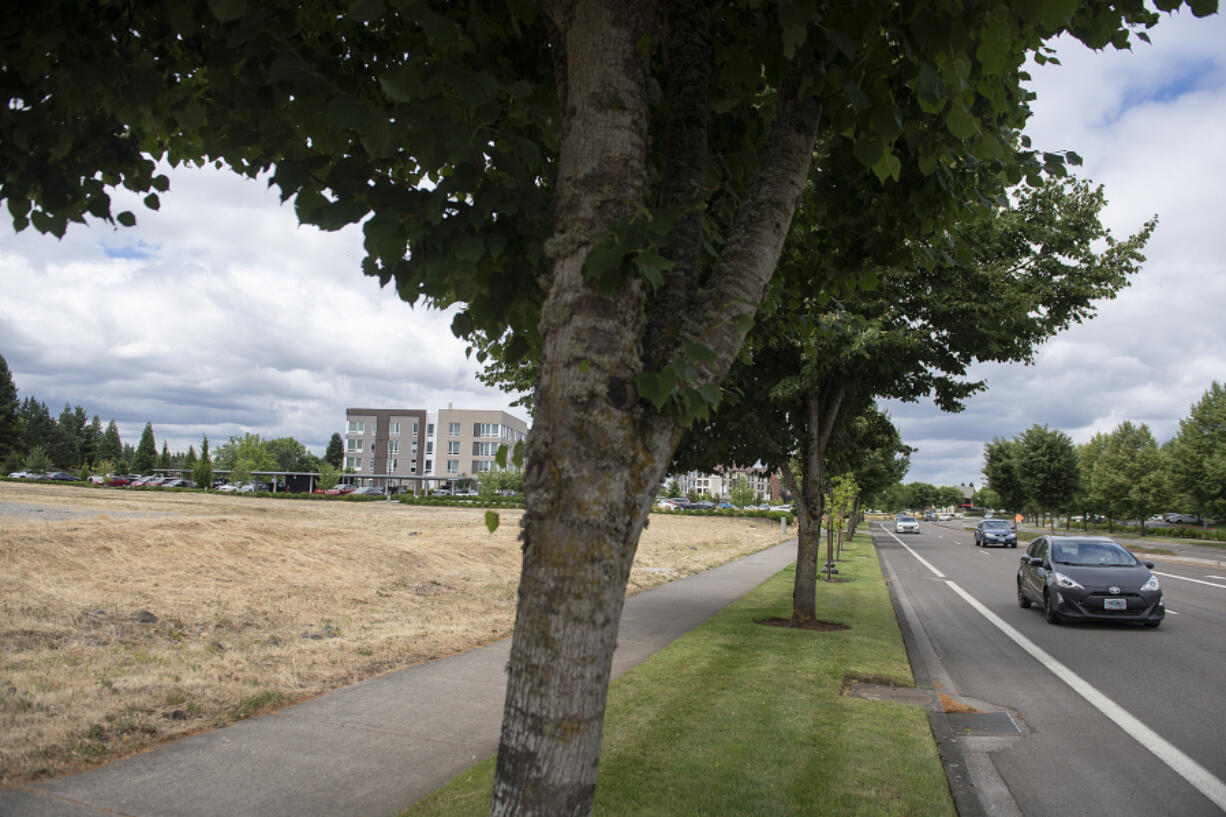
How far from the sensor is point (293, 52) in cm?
273

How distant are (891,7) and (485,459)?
107 metres

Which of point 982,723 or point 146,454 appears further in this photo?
point 146,454

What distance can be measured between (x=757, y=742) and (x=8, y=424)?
10181 cm

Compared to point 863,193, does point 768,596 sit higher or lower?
lower

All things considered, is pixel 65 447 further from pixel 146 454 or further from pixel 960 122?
pixel 960 122

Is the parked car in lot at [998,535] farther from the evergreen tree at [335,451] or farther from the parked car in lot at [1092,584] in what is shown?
the evergreen tree at [335,451]

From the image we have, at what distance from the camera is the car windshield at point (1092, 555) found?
13219 millimetres

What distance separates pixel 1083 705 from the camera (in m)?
7.44

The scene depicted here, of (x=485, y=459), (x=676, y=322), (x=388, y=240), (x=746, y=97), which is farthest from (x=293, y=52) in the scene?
(x=485, y=459)

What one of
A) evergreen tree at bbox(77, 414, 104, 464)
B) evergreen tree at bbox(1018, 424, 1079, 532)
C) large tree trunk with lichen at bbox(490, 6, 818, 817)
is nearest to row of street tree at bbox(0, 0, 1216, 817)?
large tree trunk with lichen at bbox(490, 6, 818, 817)

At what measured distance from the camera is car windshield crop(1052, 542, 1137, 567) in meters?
13.2

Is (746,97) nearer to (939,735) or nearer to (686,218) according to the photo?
(686,218)

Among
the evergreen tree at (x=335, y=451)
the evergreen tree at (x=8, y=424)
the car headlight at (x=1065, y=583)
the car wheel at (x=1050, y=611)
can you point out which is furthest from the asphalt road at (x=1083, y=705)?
the evergreen tree at (x=335, y=451)

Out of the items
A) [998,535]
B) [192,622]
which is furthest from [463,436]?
[192,622]
